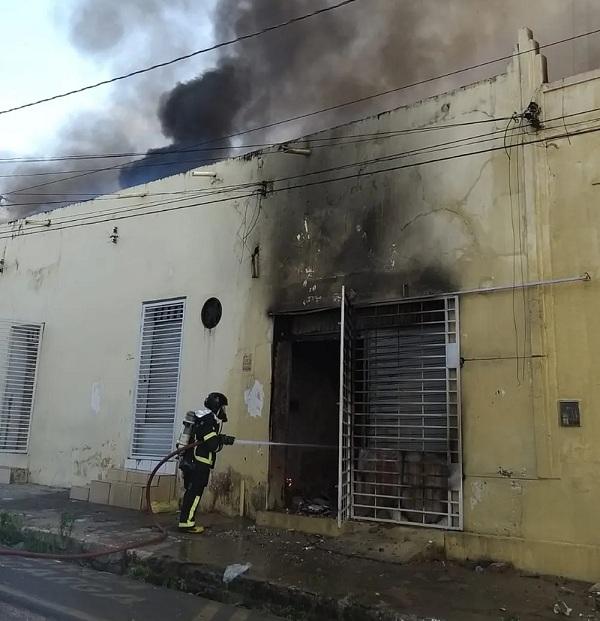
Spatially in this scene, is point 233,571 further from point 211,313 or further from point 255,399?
point 211,313

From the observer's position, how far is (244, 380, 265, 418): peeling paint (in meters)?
8.38

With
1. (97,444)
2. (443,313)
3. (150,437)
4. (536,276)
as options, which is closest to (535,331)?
(536,276)

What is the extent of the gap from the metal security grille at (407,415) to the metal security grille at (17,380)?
23.1 feet

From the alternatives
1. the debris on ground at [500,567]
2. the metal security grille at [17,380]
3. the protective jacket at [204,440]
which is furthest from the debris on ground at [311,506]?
the metal security grille at [17,380]

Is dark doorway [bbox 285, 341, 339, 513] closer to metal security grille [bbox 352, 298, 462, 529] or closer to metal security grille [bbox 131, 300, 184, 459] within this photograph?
metal security grille [bbox 352, 298, 462, 529]

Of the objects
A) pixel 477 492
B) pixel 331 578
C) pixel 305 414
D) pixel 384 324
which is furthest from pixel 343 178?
pixel 331 578

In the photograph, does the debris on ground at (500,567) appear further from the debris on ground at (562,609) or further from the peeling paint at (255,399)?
the peeling paint at (255,399)

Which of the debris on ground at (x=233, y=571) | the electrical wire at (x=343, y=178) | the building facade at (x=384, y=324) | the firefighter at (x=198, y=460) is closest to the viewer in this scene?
the debris on ground at (x=233, y=571)

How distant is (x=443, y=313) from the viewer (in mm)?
7039

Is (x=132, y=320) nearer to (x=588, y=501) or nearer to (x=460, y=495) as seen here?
(x=460, y=495)

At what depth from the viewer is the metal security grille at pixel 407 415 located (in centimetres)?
672

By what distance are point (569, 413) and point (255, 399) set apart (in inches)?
159

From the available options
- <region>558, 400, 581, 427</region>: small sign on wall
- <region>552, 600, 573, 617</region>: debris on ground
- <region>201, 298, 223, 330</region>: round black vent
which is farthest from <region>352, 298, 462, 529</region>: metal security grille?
<region>201, 298, 223, 330</region>: round black vent

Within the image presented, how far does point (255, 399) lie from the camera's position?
8.45 m
